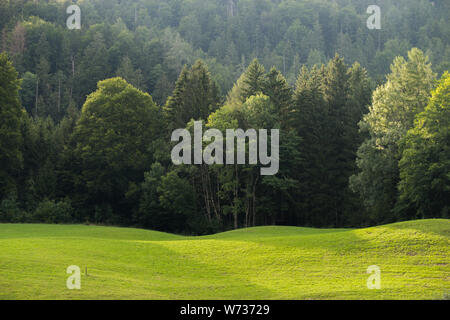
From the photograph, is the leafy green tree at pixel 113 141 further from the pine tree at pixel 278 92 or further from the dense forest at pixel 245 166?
the pine tree at pixel 278 92

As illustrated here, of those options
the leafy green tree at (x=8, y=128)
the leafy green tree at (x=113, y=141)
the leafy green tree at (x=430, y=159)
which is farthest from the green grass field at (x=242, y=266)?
the leafy green tree at (x=113, y=141)

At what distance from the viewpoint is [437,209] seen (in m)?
44.5

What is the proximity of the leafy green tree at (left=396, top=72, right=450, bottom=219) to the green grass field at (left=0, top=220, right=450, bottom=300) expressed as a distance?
14146 mm

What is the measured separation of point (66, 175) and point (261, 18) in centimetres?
13695

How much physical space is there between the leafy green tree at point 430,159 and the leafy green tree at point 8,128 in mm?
36290

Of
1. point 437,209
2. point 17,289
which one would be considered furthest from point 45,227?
point 437,209

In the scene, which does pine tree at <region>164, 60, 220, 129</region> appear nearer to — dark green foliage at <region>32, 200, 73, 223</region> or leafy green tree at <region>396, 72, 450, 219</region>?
dark green foliage at <region>32, 200, 73, 223</region>

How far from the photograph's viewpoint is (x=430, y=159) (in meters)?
44.1

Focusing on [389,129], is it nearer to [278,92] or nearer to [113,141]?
[278,92]

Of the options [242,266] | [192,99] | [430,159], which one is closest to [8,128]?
[192,99]

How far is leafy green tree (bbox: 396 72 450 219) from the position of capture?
4322cm

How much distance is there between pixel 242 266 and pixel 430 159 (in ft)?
81.6

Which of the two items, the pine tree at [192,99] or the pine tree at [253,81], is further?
the pine tree at [253,81]

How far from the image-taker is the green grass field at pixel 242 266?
19484mm
